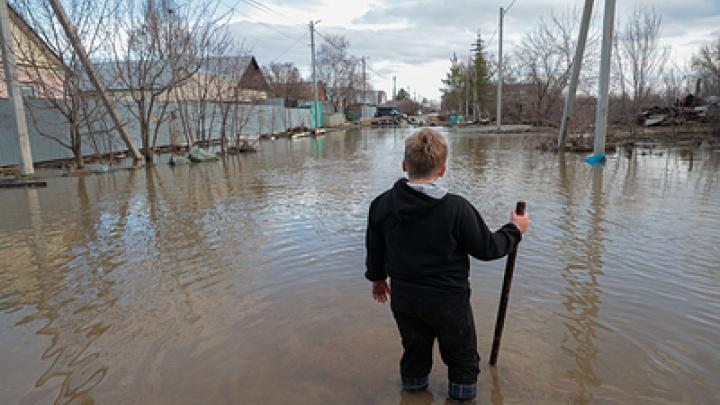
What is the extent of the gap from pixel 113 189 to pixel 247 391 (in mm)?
9209

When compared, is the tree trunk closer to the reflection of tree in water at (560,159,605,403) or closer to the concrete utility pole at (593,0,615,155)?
the reflection of tree in water at (560,159,605,403)

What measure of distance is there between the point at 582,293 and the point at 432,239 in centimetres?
237

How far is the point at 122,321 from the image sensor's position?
3.65 m

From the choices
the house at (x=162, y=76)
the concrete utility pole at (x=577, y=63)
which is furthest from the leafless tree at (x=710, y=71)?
the house at (x=162, y=76)

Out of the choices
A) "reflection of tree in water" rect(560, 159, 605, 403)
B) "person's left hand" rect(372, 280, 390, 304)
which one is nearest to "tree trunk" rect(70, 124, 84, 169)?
"reflection of tree in water" rect(560, 159, 605, 403)

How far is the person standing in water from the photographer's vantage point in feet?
7.20

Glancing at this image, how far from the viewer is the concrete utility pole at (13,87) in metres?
12.4

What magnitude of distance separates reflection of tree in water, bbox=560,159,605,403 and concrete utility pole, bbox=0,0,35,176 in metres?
13.6

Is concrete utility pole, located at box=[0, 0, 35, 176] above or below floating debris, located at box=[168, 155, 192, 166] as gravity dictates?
above

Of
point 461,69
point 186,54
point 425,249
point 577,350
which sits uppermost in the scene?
point 461,69

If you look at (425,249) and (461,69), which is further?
(461,69)

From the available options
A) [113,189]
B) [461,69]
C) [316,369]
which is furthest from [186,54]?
[461,69]

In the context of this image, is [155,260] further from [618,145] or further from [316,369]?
[618,145]

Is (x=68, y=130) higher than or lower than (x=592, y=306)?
higher
